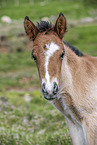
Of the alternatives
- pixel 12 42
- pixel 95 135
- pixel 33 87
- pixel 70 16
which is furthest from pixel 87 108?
pixel 70 16

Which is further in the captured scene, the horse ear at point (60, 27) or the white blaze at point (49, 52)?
the horse ear at point (60, 27)

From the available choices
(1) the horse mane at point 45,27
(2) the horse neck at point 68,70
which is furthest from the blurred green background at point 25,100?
(1) the horse mane at point 45,27

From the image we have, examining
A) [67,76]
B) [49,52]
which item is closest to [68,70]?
[67,76]

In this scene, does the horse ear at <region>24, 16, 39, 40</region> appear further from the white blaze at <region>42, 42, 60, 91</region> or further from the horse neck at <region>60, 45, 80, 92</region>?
the horse neck at <region>60, 45, 80, 92</region>

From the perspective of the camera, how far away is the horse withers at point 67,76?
14.4 feet

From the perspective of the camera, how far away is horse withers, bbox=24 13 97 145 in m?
4.38

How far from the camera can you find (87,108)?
4.75 m

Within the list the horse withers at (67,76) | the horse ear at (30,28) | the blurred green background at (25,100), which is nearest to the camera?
the horse withers at (67,76)

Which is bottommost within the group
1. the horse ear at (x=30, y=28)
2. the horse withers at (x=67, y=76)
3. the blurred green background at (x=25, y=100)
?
the blurred green background at (x=25, y=100)

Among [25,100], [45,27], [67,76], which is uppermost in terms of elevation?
[45,27]

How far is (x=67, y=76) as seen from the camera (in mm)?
4945

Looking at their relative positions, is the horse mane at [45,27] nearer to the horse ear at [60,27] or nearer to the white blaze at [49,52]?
the horse ear at [60,27]

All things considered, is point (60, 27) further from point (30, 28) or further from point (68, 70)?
point (68, 70)

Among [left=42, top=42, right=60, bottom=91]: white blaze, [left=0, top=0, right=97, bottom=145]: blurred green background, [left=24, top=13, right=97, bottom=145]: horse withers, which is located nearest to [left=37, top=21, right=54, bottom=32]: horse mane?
[left=24, top=13, right=97, bottom=145]: horse withers
